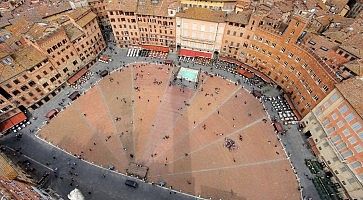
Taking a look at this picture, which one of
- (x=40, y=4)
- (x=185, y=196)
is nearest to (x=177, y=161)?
(x=185, y=196)

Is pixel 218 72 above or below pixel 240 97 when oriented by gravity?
above

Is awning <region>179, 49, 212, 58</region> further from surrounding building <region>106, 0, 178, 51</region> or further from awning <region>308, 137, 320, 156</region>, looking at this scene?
awning <region>308, 137, 320, 156</region>

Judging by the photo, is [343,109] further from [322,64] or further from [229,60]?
[229,60]

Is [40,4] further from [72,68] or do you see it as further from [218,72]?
[218,72]

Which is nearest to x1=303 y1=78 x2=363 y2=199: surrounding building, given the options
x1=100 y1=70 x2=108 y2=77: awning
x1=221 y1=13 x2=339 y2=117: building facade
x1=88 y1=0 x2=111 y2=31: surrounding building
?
x1=221 y1=13 x2=339 y2=117: building facade

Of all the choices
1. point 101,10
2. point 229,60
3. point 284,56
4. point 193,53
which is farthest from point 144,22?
point 284,56
